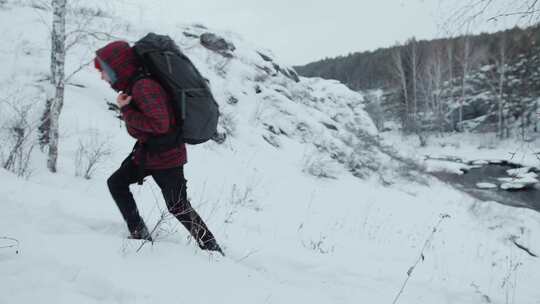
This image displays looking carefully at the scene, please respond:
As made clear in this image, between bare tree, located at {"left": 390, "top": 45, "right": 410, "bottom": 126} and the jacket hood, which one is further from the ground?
bare tree, located at {"left": 390, "top": 45, "right": 410, "bottom": 126}

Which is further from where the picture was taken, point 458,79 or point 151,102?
point 458,79

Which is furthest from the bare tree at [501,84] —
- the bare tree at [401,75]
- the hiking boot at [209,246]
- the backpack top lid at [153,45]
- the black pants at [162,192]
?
the backpack top lid at [153,45]

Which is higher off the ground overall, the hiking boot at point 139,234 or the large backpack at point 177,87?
the large backpack at point 177,87

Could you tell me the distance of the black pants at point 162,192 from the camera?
215cm

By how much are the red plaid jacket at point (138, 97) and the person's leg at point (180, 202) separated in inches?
11.1

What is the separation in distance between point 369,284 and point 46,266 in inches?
89.1

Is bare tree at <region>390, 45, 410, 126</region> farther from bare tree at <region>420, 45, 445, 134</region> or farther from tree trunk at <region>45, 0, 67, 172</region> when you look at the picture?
tree trunk at <region>45, 0, 67, 172</region>

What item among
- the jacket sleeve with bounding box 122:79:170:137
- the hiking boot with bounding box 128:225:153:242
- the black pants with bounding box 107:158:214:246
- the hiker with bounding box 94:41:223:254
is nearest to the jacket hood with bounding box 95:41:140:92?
the hiker with bounding box 94:41:223:254

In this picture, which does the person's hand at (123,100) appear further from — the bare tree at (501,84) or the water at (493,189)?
the bare tree at (501,84)

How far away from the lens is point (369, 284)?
107 inches

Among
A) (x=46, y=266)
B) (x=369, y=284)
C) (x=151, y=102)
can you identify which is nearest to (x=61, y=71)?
(x=151, y=102)

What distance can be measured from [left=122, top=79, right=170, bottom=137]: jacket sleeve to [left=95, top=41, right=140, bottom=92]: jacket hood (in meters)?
0.12

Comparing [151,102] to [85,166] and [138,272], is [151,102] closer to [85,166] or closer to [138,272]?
[138,272]

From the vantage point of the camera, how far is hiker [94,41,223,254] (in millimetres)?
1884
